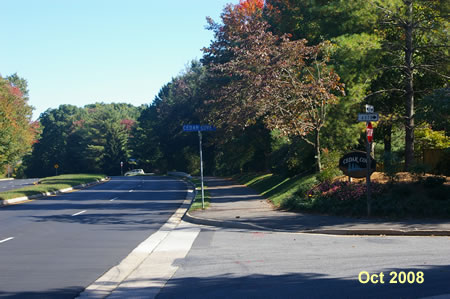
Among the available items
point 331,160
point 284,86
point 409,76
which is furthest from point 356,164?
point 331,160

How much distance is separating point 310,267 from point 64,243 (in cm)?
675

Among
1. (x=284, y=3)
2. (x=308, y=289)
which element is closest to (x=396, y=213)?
(x=308, y=289)

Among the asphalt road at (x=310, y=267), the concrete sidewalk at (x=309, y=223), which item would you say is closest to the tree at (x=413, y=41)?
the concrete sidewalk at (x=309, y=223)

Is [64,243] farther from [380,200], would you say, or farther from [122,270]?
[380,200]

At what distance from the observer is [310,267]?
9211 millimetres

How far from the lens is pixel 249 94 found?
72.9ft

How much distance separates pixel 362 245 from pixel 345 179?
8779 millimetres

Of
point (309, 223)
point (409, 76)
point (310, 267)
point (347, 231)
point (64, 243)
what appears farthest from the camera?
point (409, 76)

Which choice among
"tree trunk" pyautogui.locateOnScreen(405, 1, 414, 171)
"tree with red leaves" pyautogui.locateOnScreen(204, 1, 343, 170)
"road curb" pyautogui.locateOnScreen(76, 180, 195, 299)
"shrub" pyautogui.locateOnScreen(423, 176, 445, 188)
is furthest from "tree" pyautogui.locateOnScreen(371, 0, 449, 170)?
"road curb" pyautogui.locateOnScreen(76, 180, 195, 299)

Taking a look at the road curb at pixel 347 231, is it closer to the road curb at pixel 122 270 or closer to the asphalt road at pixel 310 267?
the asphalt road at pixel 310 267

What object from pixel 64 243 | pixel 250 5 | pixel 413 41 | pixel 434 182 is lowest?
pixel 64 243

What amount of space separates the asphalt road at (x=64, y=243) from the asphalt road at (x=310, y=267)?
1714mm

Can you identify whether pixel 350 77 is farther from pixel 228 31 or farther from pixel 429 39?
pixel 228 31

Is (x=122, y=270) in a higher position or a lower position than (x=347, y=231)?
higher
